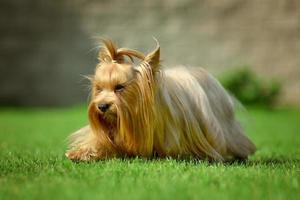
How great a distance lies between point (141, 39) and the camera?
50.5 ft

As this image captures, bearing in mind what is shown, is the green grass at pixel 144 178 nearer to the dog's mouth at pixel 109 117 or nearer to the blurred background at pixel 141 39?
the dog's mouth at pixel 109 117

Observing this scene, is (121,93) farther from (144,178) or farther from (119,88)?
(144,178)

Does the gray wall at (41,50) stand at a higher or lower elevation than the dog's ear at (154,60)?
lower

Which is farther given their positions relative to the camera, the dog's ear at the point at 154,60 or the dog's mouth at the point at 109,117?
the dog's ear at the point at 154,60

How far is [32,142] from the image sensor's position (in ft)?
28.8

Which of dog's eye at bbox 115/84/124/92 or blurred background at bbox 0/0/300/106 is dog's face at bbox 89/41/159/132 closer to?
dog's eye at bbox 115/84/124/92

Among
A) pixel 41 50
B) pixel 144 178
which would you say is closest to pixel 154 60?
pixel 144 178

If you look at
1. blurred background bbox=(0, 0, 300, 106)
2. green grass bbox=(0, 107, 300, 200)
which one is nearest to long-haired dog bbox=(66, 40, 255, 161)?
green grass bbox=(0, 107, 300, 200)

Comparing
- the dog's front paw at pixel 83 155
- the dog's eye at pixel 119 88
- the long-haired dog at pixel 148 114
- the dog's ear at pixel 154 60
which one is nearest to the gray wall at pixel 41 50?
the long-haired dog at pixel 148 114

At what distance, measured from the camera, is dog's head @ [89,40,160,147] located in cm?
564

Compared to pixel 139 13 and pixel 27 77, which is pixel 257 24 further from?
pixel 27 77

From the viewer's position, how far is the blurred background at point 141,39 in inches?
596

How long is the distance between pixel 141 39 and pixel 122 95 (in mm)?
9797

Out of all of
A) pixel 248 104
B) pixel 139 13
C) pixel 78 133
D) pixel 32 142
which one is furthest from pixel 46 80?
pixel 78 133
